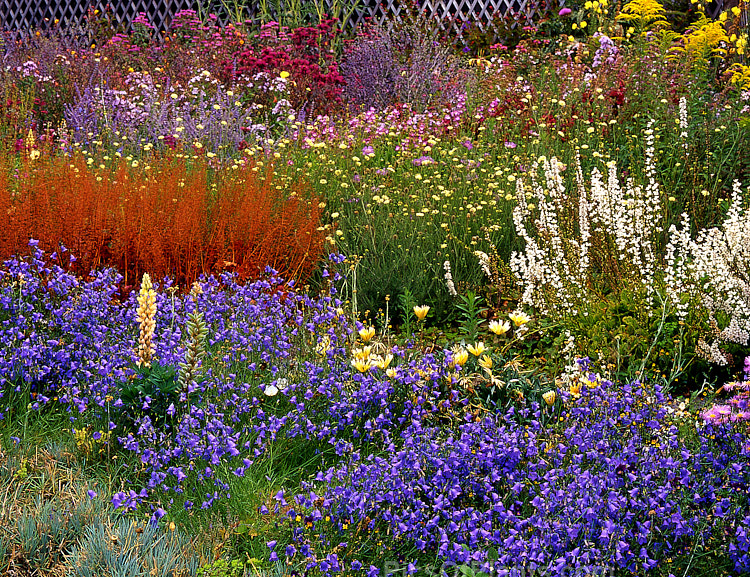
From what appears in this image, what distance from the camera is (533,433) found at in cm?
266

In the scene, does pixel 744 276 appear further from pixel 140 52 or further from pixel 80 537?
pixel 140 52

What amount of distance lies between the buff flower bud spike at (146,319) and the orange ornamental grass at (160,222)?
58.5 inches

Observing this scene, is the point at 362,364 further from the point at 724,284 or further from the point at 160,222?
the point at 160,222

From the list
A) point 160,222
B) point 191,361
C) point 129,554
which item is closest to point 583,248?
point 191,361

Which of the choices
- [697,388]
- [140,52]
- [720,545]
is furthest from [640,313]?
[140,52]

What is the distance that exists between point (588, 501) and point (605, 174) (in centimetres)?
377

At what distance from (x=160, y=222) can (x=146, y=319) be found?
1893 millimetres

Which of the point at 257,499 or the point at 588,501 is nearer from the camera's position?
the point at 588,501

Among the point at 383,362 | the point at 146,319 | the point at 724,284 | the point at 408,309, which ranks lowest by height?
the point at 408,309

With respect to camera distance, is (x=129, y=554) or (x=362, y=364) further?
(x=362, y=364)

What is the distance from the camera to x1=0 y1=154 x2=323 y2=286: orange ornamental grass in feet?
Result: 14.0

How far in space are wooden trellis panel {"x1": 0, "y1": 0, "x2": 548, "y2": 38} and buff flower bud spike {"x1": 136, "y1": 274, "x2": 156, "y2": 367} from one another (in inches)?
325

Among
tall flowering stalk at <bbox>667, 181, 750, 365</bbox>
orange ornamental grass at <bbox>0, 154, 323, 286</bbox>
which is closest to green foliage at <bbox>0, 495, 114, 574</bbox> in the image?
orange ornamental grass at <bbox>0, 154, 323, 286</bbox>

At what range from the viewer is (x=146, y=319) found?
9.05 ft
